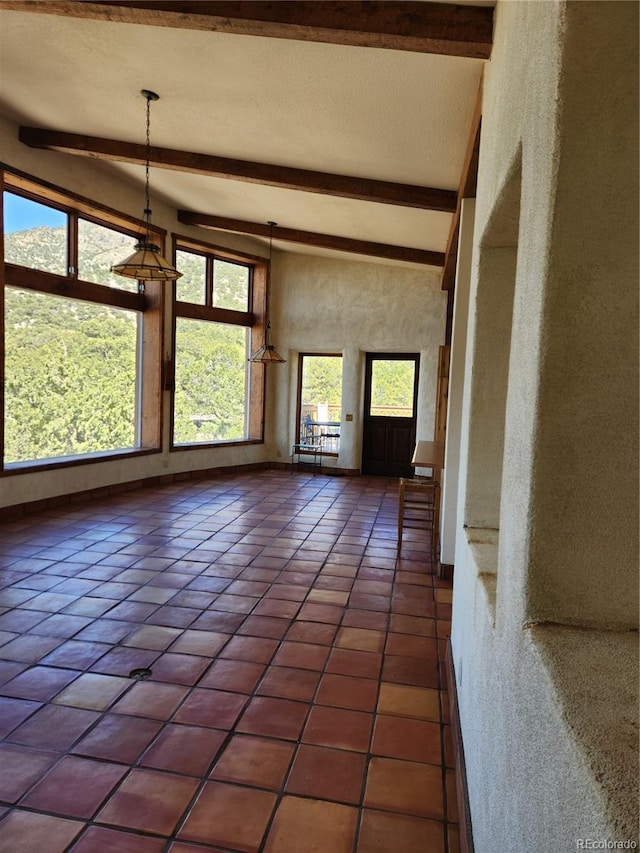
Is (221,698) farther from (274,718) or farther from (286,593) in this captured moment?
(286,593)

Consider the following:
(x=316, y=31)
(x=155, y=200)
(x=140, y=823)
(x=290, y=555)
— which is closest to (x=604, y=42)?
(x=316, y=31)

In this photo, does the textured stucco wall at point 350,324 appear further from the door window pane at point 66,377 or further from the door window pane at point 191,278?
the door window pane at point 66,377

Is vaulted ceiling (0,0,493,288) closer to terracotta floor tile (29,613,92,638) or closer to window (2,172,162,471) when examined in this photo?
window (2,172,162,471)

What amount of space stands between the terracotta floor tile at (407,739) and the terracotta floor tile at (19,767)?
127 centimetres

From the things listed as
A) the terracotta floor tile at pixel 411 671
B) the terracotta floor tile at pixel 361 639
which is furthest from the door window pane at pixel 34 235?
the terracotta floor tile at pixel 411 671

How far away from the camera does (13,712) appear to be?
239 centimetres

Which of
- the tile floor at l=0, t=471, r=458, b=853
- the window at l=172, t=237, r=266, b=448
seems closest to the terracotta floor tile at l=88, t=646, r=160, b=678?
the tile floor at l=0, t=471, r=458, b=853

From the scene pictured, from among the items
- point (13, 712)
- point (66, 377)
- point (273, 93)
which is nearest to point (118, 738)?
point (13, 712)

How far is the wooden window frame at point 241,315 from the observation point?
784 centimetres

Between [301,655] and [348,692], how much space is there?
1.35ft

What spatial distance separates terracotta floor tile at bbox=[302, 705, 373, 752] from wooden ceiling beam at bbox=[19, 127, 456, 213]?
13.8 feet

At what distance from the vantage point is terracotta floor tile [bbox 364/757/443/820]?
1949 mm

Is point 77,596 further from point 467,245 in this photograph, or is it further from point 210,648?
point 467,245

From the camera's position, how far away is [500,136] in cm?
187
